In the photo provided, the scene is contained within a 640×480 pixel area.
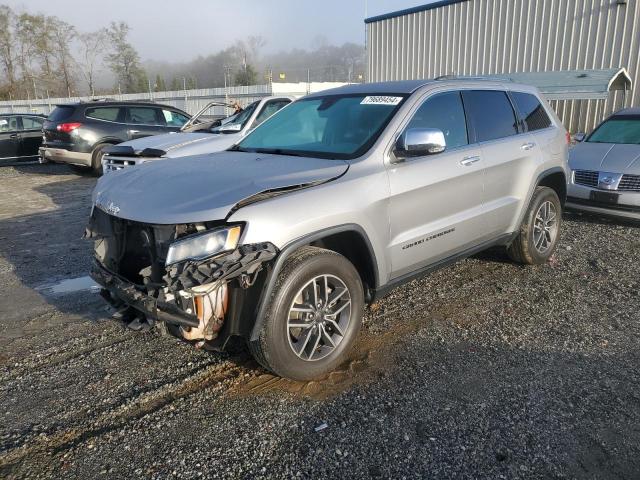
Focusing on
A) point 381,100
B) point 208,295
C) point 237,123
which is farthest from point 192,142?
point 208,295

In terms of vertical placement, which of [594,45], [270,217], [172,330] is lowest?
[172,330]

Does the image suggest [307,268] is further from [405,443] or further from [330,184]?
[405,443]

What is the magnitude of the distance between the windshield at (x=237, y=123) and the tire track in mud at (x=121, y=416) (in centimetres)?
554

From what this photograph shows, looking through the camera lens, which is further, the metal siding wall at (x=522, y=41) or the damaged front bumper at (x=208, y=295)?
the metal siding wall at (x=522, y=41)

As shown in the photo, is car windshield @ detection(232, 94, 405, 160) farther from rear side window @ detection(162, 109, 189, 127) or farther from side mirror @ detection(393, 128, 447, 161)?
rear side window @ detection(162, 109, 189, 127)

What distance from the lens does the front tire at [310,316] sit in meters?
2.96

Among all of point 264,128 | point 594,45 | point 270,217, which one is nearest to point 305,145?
point 264,128

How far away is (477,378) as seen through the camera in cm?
329

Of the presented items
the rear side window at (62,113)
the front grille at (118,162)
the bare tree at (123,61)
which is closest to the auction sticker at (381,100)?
the front grille at (118,162)

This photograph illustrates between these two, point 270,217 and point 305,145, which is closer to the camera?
point 270,217

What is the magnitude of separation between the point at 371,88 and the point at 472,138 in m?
0.96

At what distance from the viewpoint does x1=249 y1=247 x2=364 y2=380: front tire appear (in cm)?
296

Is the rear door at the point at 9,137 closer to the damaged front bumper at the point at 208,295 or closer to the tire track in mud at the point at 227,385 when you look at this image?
the tire track in mud at the point at 227,385

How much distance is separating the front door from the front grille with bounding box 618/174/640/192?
3671mm
